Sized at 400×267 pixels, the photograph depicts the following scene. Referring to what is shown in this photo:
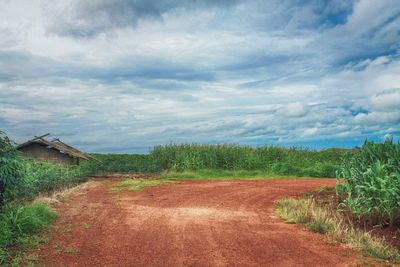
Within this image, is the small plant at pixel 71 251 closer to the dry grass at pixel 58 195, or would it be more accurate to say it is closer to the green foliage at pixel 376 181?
the dry grass at pixel 58 195

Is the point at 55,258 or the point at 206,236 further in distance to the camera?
the point at 206,236

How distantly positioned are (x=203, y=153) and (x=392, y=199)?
1795 centimetres

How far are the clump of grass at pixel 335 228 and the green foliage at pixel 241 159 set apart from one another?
13044mm

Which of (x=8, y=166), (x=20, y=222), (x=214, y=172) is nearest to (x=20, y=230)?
(x=20, y=222)

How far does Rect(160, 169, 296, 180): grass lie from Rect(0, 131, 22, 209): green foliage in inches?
539

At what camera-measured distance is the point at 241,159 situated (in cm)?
2747

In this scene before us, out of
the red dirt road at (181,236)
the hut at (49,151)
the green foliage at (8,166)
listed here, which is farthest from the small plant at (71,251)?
the hut at (49,151)

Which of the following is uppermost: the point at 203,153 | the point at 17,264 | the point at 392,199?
the point at 203,153

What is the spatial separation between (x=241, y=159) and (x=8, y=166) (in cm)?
1830

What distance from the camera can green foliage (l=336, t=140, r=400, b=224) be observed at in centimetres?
1031

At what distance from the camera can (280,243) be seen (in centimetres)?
917

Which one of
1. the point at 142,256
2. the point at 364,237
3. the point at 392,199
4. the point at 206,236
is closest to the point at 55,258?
the point at 142,256

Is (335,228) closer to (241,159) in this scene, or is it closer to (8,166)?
(8,166)

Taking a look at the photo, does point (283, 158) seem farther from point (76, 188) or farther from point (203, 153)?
point (76, 188)
